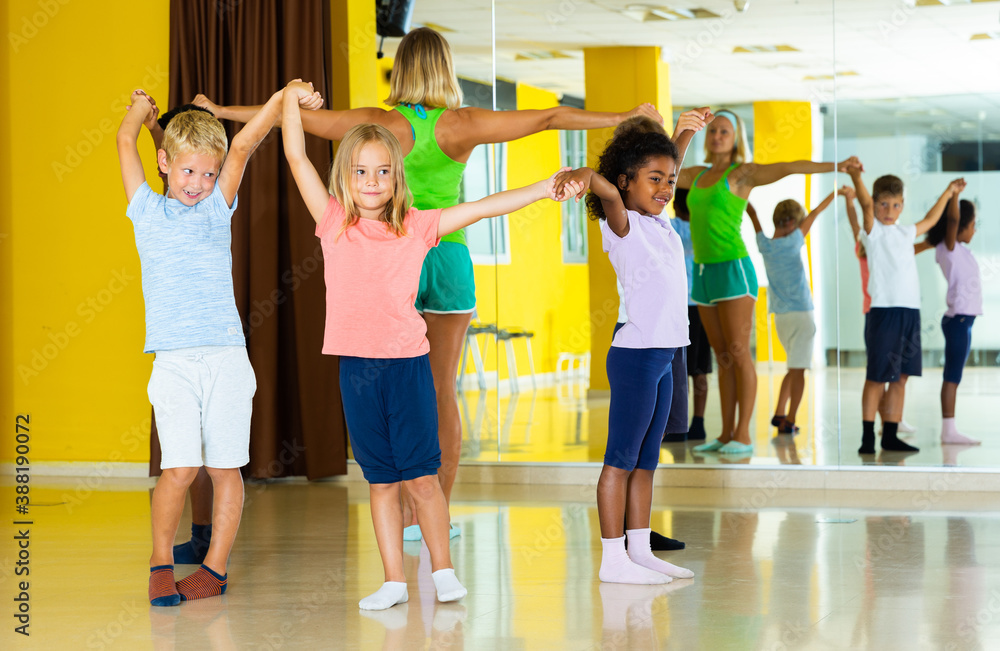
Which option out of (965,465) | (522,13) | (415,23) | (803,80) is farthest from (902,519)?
(415,23)

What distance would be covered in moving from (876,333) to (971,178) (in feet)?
2.40

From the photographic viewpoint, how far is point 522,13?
444cm

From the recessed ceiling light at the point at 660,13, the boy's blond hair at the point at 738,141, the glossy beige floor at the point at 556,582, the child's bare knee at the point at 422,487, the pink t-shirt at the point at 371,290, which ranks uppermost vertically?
the recessed ceiling light at the point at 660,13

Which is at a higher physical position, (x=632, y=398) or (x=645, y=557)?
(x=632, y=398)

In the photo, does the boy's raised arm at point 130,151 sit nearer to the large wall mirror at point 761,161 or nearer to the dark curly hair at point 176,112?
the dark curly hair at point 176,112

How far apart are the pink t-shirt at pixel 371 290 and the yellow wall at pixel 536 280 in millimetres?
1968

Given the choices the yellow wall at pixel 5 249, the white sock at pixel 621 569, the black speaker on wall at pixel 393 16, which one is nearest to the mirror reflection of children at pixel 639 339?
the white sock at pixel 621 569

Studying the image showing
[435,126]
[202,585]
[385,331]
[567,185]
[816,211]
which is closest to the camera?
[567,185]

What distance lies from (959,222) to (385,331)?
9.17 ft

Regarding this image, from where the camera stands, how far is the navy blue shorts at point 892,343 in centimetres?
422

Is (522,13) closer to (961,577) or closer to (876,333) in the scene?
(876,333)

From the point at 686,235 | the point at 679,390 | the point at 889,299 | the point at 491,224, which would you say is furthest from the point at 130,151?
the point at 889,299

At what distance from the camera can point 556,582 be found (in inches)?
105

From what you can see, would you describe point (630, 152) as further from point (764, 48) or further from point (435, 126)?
point (764, 48)
